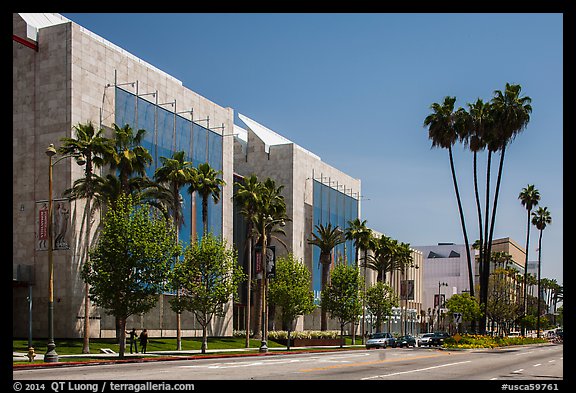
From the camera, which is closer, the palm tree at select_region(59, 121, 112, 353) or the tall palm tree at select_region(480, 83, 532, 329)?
the palm tree at select_region(59, 121, 112, 353)

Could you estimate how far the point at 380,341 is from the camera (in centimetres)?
7438

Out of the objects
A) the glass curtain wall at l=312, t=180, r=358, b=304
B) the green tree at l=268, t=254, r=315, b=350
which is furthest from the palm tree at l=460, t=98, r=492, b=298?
the glass curtain wall at l=312, t=180, r=358, b=304

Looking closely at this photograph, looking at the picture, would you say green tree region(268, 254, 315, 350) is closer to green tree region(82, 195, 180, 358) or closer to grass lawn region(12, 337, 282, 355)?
grass lawn region(12, 337, 282, 355)

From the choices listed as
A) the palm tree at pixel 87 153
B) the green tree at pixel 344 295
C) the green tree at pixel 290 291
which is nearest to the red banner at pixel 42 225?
the palm tree at pixel 87 153

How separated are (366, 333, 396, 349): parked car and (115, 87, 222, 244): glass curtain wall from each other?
19467 mm

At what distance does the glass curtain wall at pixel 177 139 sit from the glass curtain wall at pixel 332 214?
26.8 metres

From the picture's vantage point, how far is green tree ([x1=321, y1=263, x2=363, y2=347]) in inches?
3204

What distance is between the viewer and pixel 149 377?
23.9 m

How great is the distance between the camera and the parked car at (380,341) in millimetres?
73200

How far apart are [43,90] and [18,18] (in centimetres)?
579

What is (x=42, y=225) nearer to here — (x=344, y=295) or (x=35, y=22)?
(x=35, y=22)
